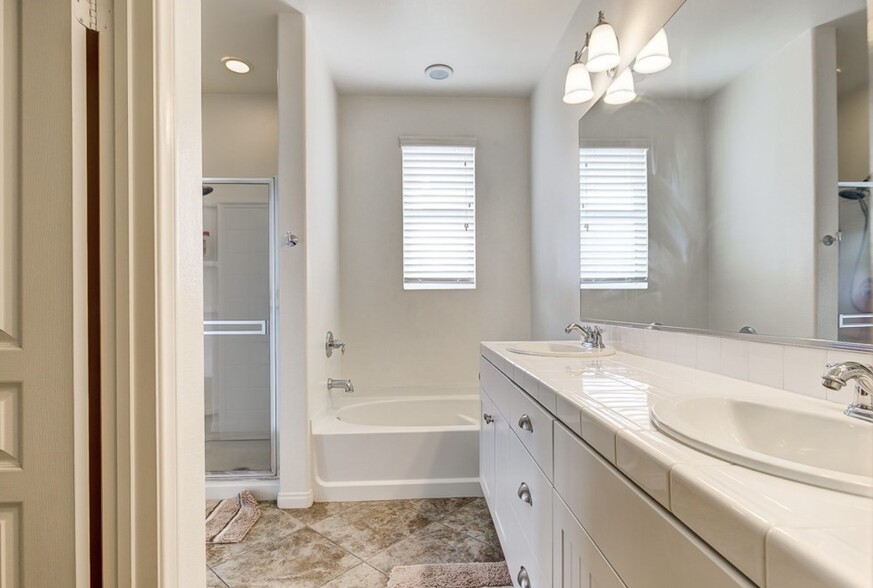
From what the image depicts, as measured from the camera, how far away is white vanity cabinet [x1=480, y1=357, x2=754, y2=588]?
1.75 feet

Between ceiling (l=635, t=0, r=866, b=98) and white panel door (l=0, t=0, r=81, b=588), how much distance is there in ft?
5.04

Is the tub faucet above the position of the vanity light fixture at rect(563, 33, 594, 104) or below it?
below

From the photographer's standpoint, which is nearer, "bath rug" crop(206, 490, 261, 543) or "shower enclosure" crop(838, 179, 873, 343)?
"shower enclosure" crop(838, 179, 873, 343)

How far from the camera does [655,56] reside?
4.86 ft

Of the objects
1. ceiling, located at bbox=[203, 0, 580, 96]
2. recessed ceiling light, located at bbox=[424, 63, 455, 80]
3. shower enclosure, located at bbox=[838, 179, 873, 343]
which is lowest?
shower enclosure, located at bbox=[838, 179, 873, 343]

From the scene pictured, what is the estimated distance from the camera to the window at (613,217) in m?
1.63

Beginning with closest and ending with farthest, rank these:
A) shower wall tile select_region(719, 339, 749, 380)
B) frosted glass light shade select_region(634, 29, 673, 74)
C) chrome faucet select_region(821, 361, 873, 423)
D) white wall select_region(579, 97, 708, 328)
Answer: chrome faucet select_region(821, 361, 873, 423), shower wall tile select_region(719, 339, 749, 380), white wall select_region(579, 97, 708, 328), frosted glass light shade select_region(634, 29, 673, 74)

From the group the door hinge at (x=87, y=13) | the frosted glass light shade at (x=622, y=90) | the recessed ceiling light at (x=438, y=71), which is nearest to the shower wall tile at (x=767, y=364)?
the frosted glass light shade at (x=622, y=90)

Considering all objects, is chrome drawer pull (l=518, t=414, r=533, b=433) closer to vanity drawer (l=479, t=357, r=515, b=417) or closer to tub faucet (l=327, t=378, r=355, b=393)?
vanity drawer (l=479, t=357, r=515, b=417)

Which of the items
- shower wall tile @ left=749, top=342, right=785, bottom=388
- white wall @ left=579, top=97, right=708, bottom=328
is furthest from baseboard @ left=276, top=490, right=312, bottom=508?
shower wall tile @ left=749, top=342, right=785, bottom=388

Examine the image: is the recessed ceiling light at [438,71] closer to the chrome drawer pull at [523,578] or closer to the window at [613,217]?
the window at [613,217]

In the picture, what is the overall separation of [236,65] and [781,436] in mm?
3167

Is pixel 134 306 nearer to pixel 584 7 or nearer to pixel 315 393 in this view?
pixel 315 393

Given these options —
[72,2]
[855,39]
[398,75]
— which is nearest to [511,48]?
[398,75]
